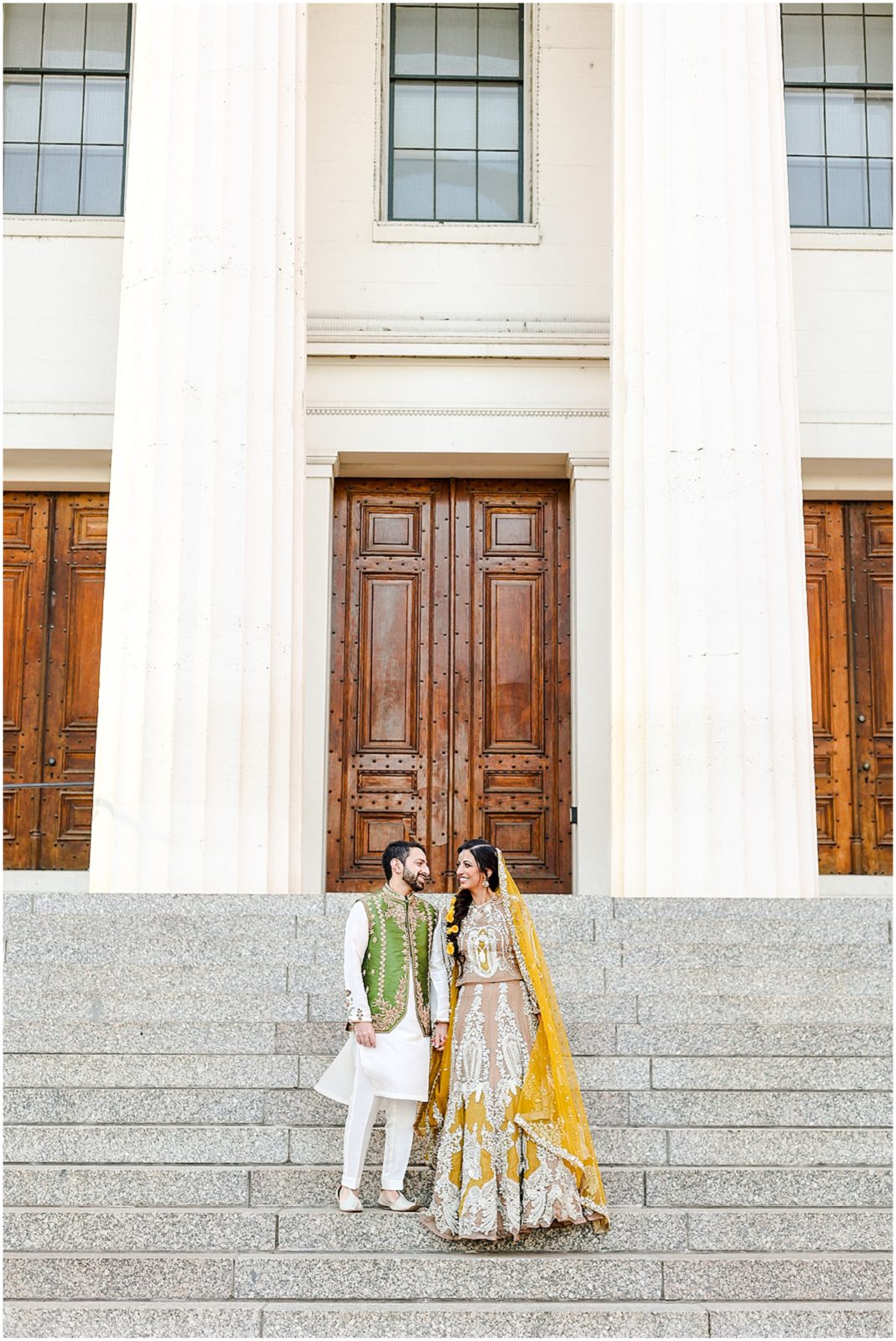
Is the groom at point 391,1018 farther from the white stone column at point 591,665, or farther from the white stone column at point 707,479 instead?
the white stone column at point 591,665

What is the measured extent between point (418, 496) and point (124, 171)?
3941 millimetres

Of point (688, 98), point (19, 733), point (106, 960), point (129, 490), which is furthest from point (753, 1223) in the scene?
point (19, 733)

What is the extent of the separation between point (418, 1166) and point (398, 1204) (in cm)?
34

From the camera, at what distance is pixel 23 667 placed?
1319cm

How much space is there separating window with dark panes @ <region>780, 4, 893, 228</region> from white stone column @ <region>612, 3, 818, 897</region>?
8.65 ft

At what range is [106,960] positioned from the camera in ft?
27.3

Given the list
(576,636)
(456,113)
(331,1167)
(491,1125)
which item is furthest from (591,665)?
(491,1125)

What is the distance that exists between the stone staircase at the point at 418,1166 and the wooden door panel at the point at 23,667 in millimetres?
4055

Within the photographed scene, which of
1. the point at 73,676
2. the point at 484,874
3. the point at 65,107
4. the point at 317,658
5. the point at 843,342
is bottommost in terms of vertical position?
the point at 484,874

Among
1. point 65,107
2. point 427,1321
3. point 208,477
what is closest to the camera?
point 427,1321

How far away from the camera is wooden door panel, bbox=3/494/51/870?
13008 millimetres

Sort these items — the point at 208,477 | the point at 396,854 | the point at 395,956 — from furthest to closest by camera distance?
1. the point at 208,477
2. the point at 396,854
3. the point at 395,956

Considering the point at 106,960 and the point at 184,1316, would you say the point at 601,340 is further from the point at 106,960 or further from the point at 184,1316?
the point at 184,1316

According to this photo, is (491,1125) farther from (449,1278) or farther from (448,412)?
(448,412)
